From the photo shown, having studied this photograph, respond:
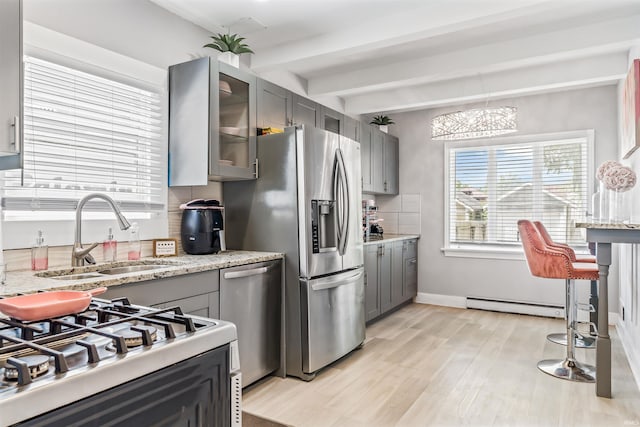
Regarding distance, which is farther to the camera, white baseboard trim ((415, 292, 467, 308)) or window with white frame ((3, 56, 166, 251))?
white baseboard trim ((415, 292, 467, 308))

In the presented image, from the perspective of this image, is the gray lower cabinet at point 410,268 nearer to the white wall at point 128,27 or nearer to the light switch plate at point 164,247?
the light switch plate at point 164,247

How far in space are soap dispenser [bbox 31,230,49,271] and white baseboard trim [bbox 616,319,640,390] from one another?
3.63m

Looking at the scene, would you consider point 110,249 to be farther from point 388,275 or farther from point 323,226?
point 388,275

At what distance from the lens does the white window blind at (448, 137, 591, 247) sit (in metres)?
4.60

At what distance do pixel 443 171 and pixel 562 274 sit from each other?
8.18ft

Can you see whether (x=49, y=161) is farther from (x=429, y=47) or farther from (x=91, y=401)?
(x=429, y=47)

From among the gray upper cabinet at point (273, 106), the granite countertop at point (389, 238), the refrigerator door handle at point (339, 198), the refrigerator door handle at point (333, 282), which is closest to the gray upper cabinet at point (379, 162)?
the granite countertop at point (389, 238)

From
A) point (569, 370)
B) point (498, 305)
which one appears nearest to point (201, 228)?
point (569, 370)

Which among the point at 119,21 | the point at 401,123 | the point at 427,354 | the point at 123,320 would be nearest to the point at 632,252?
the point at 427,354

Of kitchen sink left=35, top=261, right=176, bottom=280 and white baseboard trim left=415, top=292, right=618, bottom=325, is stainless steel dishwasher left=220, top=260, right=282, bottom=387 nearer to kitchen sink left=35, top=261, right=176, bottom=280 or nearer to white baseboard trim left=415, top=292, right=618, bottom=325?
kitchen sink left=35, top=261, right=176, bottom=280

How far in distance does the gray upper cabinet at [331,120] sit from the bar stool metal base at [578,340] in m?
2.75

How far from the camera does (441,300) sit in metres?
5.25

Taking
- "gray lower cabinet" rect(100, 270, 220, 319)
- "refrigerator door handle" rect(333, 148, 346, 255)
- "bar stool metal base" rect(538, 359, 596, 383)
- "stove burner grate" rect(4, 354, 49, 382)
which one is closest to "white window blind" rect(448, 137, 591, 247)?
"bar stool metal base" rect(538, 359, 596, 383)

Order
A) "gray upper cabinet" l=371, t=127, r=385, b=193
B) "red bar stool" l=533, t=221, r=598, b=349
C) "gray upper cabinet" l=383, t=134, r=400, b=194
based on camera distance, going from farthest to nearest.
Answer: "gray upper cabinet" l=383, t=134, r=400, b=194 → "gray upper cabinet" l=371, t=127, r=385, b=193 → "red bar stool" l=533, t=221, r=598, b=349
